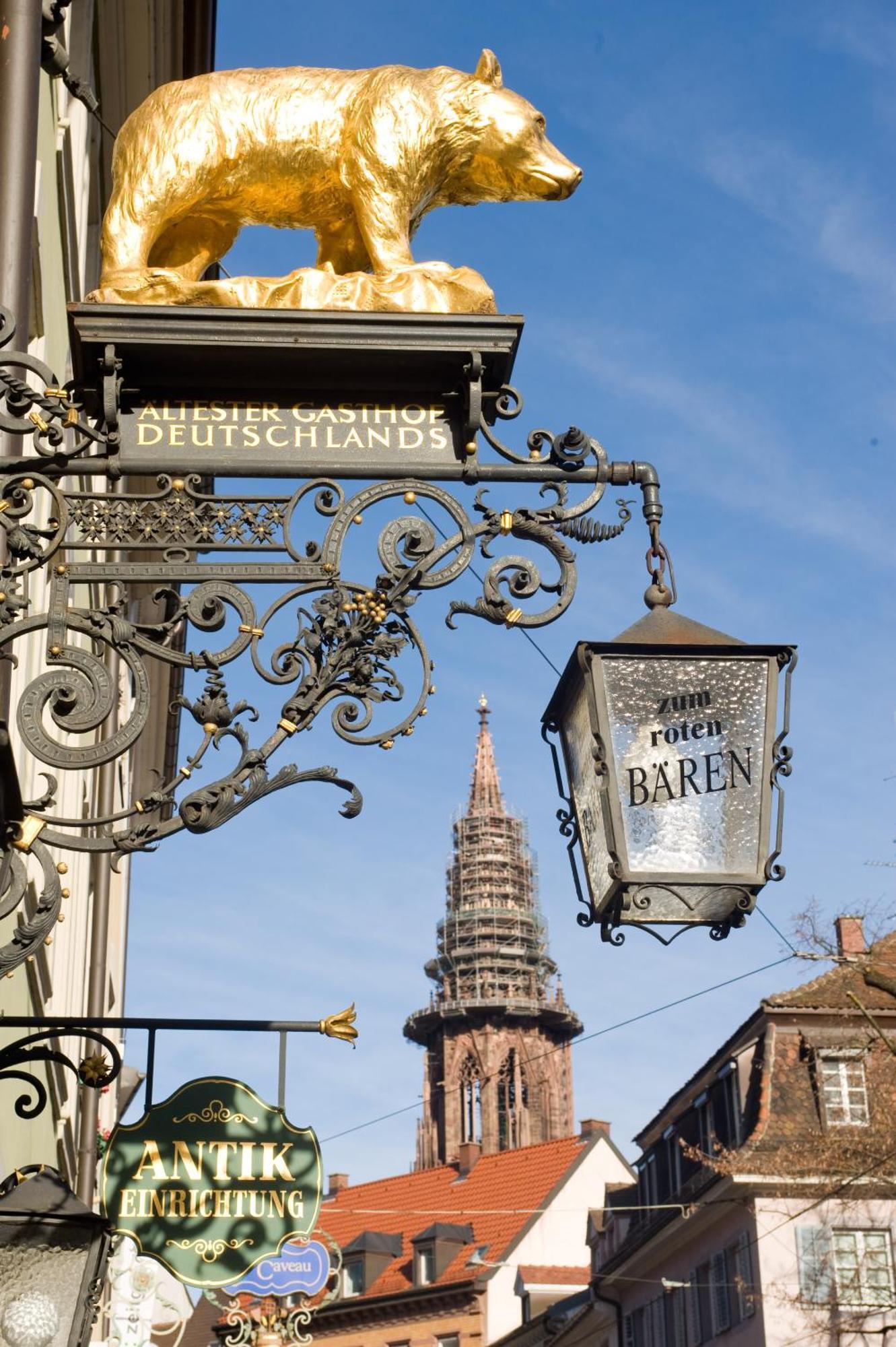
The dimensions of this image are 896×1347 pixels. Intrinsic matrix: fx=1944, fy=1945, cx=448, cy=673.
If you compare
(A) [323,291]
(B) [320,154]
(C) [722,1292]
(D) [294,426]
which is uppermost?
(C) [722,1292]

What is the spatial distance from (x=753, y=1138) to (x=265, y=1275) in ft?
59.0

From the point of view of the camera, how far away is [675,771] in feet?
16.3

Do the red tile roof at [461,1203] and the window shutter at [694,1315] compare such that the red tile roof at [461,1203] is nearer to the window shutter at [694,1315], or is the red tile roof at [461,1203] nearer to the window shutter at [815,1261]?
the window shutter at [694,1315]

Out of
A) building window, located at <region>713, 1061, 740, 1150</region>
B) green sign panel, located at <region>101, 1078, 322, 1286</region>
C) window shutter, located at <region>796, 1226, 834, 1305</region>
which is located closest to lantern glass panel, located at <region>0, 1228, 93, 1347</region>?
green sign panel, located at <region>101, 1078, 322, 1286</region>

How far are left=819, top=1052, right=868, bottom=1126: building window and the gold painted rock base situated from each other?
2841 cm

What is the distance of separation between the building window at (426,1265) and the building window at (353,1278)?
2.31 m

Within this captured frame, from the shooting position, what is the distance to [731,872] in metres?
4.86

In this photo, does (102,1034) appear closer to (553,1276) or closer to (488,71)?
(488,71)

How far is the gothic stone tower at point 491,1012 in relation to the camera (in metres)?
118

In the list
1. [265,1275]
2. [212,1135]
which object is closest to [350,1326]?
[265,1275]

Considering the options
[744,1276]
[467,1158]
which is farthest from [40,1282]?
[467,1158]

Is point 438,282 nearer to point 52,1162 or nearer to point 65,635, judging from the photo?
point 65,635

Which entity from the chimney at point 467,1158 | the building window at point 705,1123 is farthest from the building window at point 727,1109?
the chimney at point 467,1158

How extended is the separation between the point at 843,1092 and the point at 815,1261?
113 inches
